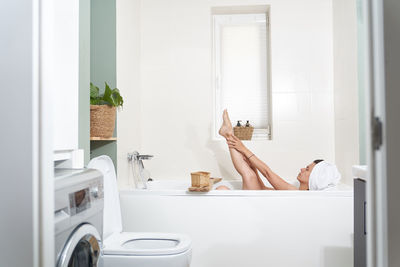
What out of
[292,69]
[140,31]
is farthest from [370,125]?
[140,31]

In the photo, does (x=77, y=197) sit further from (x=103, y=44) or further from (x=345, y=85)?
(x=345, y=85)

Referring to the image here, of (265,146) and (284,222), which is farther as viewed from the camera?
(265,146)

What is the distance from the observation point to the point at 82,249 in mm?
1221

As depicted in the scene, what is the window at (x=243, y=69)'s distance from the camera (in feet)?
11.4

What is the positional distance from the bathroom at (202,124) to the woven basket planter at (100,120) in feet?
0.80

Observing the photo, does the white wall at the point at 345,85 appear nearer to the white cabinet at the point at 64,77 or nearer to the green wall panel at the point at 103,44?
the green wall panel at the point at 103,44

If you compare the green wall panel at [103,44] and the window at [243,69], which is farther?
the window at [243,69]

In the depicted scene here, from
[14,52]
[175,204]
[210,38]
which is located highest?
[210,38]

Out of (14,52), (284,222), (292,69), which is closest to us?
(14,52)

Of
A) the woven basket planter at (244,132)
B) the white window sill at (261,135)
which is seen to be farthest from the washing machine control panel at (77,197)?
the white window sill at (261,135)

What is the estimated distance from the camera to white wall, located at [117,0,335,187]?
327cm

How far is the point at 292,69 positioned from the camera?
3.28 m

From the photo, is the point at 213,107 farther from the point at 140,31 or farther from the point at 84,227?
the point at 84,227

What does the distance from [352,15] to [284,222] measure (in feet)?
5.66
